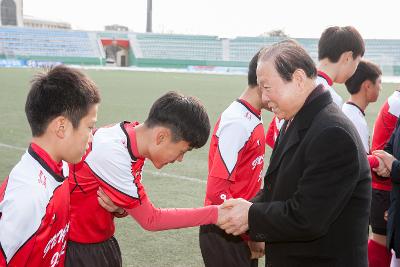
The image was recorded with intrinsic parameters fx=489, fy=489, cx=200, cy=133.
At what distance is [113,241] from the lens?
2.88m

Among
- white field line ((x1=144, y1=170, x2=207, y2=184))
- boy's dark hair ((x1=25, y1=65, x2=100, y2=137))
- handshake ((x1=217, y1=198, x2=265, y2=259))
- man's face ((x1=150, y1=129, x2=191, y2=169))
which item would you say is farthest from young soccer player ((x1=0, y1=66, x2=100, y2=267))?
white field line ((x1=144, y1=170, x2=207, y2=184))

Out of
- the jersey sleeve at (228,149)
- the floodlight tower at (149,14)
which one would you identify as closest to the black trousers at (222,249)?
the jersey sleeve at (228,149)

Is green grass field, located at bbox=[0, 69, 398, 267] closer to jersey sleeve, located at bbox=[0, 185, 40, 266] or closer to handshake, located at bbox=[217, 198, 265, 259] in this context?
jersey sleeve, located at bbox=[0, 185, 40, 266]

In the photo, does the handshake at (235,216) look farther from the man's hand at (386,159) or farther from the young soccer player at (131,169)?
the man's hand at (386,159)

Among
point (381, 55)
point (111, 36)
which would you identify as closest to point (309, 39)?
point (381, 55)

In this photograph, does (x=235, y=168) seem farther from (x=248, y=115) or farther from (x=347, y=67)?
(x=347, y=67)

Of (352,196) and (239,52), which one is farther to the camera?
(239,52)

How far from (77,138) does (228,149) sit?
1073 mm

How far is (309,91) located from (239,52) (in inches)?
2254

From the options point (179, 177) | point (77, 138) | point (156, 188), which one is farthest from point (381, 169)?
point (179, 177)

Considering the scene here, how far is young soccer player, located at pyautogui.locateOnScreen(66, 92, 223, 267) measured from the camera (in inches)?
96.2

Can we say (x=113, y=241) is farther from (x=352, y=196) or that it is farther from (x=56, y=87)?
(x=352, y=196)

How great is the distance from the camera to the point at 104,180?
2.44m

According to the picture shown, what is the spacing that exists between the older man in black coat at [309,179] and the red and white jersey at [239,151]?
728mm
